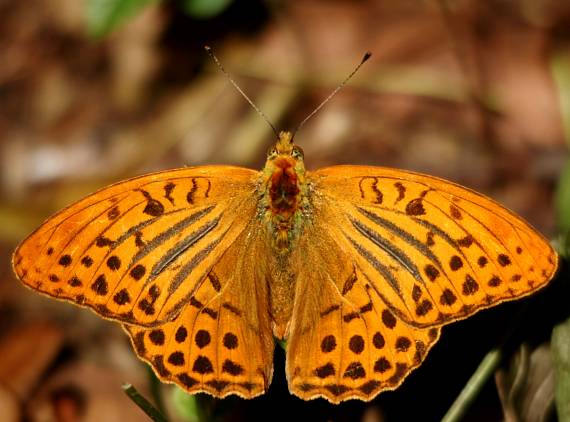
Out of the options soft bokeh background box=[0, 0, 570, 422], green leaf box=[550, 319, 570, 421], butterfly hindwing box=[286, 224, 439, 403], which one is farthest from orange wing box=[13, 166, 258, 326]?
soft bokeh background box=[0, 0, 570, 422]

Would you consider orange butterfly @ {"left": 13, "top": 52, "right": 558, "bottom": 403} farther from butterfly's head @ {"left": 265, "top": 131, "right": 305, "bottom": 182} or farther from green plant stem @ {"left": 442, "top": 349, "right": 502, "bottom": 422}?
green plant stem @ {"left": 442, "top": 349, "right": 502, "bottom": 422}

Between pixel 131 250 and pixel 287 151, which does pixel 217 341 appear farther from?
pixel 287 151

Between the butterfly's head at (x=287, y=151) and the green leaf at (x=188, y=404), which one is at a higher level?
the butterfly's head at (x=287, y=151)

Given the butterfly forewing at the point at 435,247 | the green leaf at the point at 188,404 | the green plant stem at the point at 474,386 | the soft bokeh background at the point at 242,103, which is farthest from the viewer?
the soft bokeh background at the point at 242,103

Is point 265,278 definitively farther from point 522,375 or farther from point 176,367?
point 522,375

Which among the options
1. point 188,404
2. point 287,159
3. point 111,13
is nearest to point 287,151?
point 287,159

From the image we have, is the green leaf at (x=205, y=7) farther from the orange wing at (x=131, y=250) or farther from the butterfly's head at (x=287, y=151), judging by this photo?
the orange wing at (x=131, y=250)

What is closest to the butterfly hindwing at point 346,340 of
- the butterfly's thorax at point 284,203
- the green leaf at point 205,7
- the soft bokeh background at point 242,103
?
the butterfly's thorax at point 284,203
